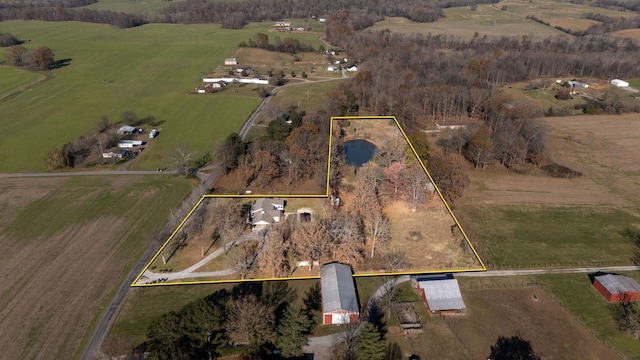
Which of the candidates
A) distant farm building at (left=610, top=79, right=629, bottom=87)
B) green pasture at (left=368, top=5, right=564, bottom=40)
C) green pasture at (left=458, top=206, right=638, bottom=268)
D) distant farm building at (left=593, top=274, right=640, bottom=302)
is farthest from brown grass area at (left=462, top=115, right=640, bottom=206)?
green pasture at (left=368, top=5, right=564, bottom=40)

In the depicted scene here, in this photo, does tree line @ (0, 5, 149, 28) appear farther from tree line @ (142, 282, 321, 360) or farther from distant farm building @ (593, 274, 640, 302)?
distant farm building @ (593, 274, 640, 302)

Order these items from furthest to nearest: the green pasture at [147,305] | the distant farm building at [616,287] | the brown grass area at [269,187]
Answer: the brown grass area at [269,187] < the distant farm building at [616,287] < the green pasture at [147,305]

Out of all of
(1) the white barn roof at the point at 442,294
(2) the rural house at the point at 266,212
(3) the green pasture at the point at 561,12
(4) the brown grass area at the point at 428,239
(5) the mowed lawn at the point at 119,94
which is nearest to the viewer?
(1) the white barn roof at the point at 442,294

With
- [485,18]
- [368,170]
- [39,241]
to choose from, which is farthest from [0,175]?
[485,18]

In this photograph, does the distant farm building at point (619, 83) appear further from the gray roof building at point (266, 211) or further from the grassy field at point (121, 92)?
the gray roof building at point (266, 211)

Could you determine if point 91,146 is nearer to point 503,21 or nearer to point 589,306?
point 589,306

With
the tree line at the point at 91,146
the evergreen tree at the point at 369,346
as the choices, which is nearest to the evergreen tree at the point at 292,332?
the evergreen tree at the point at 369,346
